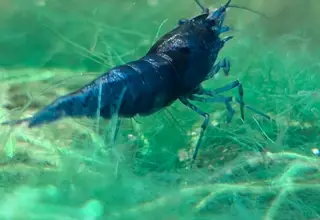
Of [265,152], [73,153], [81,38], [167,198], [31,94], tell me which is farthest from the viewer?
[81,38]

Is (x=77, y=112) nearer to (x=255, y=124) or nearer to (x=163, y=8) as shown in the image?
(x=255, y=124)

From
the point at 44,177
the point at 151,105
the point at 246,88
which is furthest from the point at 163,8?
the point at 44,177

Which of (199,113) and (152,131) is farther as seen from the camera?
(199,113)

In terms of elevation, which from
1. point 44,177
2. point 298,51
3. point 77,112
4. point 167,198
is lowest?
point 167,198

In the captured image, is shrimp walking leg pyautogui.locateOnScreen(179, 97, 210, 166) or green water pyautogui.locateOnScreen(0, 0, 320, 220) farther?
shrimp walking leg pyautogui.locateOnScreen(179, 97, 210, 166)

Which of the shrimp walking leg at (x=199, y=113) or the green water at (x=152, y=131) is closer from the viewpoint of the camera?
the green water at (x=152, y=131)
